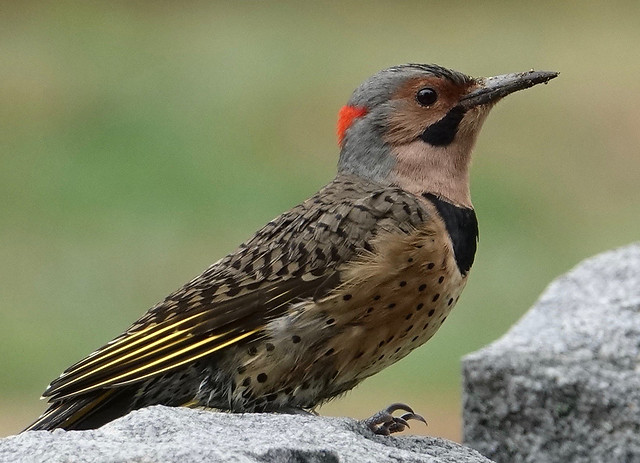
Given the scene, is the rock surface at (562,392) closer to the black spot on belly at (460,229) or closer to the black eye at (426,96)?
the black spot on belly at (460,229)

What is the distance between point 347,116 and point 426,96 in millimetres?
354

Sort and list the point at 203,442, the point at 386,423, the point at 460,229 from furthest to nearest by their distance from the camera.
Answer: the point at 460,229 → the point at 386,423 → the point at 203,442

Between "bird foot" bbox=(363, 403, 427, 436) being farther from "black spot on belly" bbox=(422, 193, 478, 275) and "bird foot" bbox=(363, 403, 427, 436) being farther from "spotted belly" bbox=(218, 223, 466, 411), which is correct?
"black spot on belly" bbox=(422, 193, 478, 275)

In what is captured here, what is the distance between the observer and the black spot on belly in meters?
5.47

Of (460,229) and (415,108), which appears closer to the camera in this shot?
(460,229)

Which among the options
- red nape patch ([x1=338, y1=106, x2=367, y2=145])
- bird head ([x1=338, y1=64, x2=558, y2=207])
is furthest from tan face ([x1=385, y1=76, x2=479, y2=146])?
red nape patch ([x1=338, y1=106, x2=367, y2=145])

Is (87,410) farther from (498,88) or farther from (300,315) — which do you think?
(498,88)

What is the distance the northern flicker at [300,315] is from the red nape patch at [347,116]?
14.7 inches

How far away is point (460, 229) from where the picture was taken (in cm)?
553

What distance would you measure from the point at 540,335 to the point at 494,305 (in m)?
6.59

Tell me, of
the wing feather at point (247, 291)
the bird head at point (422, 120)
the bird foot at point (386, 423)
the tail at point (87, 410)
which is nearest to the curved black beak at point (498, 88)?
the bird head at point (422, 120)

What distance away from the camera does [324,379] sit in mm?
5129

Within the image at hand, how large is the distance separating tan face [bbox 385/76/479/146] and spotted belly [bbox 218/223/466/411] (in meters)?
0.62

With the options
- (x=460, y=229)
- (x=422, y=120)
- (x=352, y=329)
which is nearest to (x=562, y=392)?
(x=460, y=229)
